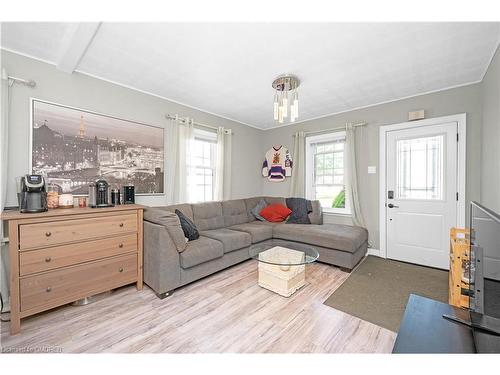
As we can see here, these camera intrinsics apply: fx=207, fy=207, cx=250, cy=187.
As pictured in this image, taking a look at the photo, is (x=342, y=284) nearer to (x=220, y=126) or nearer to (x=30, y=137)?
(x=220, y=126)

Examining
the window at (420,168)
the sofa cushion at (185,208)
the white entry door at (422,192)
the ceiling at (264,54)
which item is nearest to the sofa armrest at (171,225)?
the sofa cushion at (185,208)

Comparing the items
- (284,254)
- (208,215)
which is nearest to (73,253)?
(208,215)

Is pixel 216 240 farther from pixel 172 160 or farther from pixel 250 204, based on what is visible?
pixel 250 204

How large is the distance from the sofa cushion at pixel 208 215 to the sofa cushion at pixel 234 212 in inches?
4.1

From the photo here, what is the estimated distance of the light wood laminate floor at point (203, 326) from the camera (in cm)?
150

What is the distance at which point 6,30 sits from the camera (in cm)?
175

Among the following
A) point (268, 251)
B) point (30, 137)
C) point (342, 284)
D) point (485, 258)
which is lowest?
point (342, 284)

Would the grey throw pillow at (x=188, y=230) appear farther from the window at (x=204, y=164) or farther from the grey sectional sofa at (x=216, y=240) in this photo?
the window at (x=204, y=164)

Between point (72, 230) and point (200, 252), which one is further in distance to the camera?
point (200, 252)

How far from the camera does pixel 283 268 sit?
86.8 inches

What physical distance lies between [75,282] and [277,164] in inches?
148

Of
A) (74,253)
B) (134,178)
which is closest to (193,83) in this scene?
(134,178)

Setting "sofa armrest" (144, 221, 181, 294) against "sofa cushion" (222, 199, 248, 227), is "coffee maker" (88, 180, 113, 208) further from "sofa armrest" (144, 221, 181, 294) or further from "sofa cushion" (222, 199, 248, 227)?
"sofa cushion" (222, 199, 248, 227)

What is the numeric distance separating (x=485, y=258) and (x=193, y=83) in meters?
2.99
